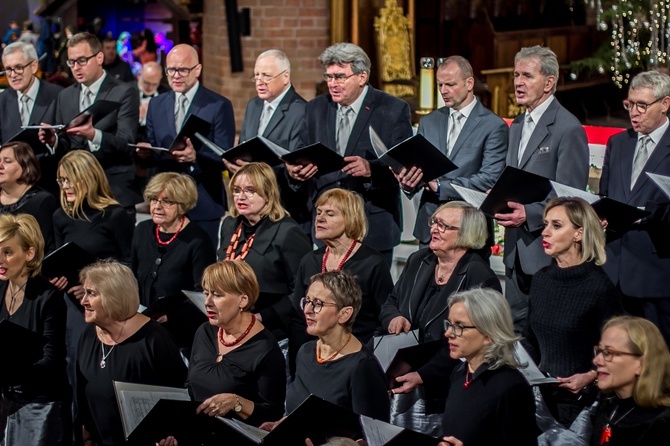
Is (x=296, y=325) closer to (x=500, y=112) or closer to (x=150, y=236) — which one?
(x=150, y=236)

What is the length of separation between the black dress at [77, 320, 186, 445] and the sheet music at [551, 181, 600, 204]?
1679 millimetres

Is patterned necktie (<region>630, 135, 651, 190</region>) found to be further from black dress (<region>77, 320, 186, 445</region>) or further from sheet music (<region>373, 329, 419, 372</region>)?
black dress (<region>77, 320, 186, 445</region>)

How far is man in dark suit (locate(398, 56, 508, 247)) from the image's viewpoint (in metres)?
5.14

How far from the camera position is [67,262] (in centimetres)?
494

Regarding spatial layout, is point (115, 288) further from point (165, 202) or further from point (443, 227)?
point (443, 227)

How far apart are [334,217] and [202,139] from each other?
1.33 meters

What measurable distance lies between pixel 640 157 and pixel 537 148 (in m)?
0.45

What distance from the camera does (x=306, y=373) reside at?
4031 mm

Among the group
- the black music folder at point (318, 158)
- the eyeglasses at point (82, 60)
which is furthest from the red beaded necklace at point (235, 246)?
the eyeglasses at point (82, 60)

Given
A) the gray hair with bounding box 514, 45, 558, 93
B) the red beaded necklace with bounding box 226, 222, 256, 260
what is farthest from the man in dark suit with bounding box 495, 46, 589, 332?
the red beaded necklace with bounding box 226, 222, 256, 260

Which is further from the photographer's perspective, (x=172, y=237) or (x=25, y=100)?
(x=25, y=100)

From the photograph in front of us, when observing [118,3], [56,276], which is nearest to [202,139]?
[56,276]

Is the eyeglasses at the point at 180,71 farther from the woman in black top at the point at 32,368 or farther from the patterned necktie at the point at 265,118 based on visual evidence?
the woman in black top at the point at 32,368

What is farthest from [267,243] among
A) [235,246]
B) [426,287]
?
[426,287]
